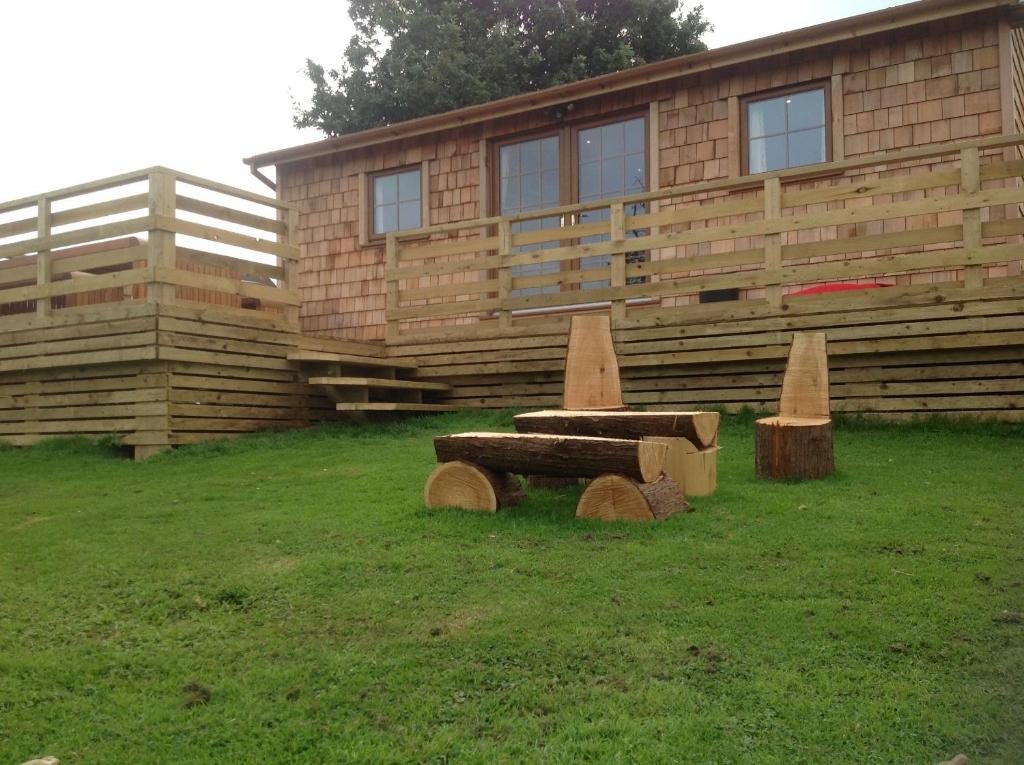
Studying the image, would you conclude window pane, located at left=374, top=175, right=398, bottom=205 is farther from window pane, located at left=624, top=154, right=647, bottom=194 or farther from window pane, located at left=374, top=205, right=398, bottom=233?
window pane, located at left=624, top=154, right=647, bottom=194

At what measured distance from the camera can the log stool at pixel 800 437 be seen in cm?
545

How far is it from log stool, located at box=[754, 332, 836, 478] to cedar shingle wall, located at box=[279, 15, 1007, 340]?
166 inches

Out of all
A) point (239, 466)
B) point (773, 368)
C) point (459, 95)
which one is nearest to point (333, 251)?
point (239, 466)

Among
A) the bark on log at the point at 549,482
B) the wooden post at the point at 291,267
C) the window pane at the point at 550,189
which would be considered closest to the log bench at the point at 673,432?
the bark on log at the point at 549,482

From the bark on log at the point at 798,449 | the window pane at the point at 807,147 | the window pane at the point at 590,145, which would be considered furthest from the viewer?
the window pane at the point at 590,145

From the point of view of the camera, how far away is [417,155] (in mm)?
12156

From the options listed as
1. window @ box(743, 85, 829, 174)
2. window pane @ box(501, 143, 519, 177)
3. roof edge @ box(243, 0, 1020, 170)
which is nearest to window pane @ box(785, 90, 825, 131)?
window @ box(743, 85, 829, 174)

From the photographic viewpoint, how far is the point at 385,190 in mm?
12516

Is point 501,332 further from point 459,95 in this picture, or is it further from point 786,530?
point 459,95

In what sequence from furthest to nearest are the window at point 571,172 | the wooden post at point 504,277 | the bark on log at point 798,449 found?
1. the window at point 571,172
2. the wooden post at point 504,277
3. the bark on log at point 798,449

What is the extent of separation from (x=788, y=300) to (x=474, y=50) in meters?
15.4

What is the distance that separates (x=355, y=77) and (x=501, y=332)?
596 inches

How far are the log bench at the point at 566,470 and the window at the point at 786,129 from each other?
620 centimetres

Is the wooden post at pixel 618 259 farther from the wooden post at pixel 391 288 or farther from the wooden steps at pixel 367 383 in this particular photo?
the wooden post at pixel 391 288
